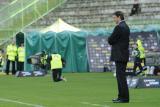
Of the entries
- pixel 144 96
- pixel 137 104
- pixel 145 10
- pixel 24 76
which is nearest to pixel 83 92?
pixel 144 96

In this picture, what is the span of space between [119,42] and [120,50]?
0.69ft

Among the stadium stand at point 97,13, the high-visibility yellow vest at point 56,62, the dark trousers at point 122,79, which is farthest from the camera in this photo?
the stadium stand at point 97,13

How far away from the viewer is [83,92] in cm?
2080

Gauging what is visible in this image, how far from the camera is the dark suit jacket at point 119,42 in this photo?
16141 mm

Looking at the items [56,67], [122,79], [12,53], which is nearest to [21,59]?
[12,53]

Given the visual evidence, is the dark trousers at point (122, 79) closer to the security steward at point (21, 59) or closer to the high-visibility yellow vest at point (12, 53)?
the security steward at point (21, 59)

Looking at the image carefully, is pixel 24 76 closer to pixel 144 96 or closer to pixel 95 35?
pixel 95 35

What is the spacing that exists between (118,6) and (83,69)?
26.4ft

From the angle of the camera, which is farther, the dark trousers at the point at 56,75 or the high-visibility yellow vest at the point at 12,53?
the high-visibility yellow vest at the point at 12,53

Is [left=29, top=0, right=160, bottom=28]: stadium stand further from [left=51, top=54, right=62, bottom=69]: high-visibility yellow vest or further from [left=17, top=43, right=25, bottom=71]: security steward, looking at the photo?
[left=51, top=54, right=62, bottom=69]: high-visibility yellow vest

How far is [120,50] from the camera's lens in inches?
637

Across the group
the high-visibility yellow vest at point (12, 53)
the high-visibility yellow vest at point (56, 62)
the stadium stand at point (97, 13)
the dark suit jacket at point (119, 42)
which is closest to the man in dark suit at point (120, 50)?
the dark suit jacket at point (119, 42)

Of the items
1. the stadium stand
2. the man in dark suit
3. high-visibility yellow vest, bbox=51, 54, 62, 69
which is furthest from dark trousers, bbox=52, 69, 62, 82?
the stadium stand

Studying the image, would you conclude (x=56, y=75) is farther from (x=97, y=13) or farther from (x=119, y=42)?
(x=97, y=13)
